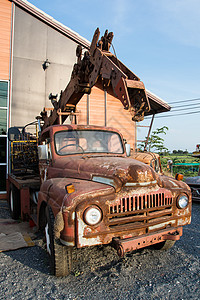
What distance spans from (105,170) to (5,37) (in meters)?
8.31

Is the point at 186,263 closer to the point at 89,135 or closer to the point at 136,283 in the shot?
the point at 136,283

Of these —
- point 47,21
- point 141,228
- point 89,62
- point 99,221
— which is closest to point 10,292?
point 99,221

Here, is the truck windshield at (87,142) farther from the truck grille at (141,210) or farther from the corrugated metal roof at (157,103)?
the corrugated metal roof at (157,103)

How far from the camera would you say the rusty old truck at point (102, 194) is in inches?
109

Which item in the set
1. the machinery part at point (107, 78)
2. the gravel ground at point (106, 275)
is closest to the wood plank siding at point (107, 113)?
the machinery part at point (107, 78)

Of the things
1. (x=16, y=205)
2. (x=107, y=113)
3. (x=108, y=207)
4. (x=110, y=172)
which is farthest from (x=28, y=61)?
(x=108, y=207)

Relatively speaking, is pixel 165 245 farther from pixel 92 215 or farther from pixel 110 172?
pixel 92 215

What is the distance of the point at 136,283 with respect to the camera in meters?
3.00

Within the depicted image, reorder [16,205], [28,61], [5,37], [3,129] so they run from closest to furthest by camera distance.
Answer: [16,205] → [3,129] → [5,37] → [28,61]

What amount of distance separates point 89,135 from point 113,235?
2145 mm

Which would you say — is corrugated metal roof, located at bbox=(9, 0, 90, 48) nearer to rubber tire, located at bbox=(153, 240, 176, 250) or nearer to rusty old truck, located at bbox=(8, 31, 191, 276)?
rusty old truck, located at bbox=(8, 31, 191, 276)

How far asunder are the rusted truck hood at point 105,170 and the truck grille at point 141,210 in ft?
0.65

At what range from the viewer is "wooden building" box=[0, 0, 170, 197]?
360 inches

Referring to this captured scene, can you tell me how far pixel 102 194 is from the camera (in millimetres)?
2920
